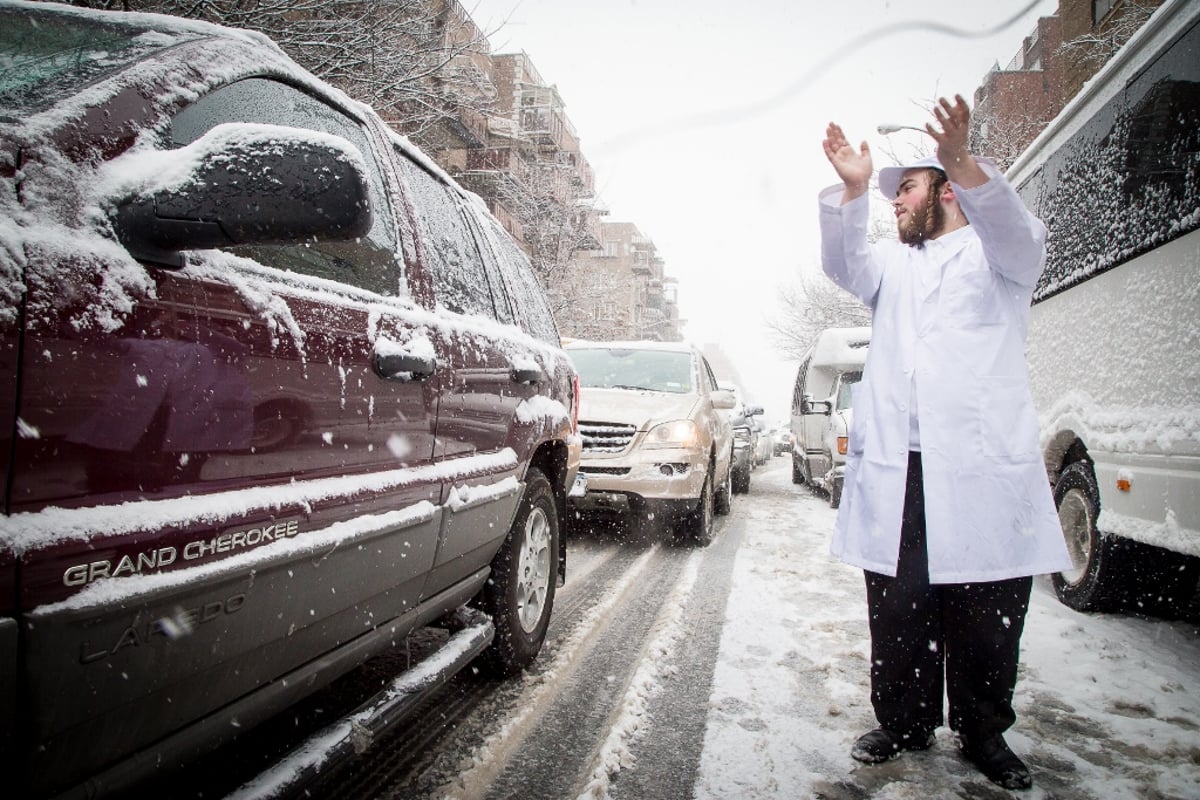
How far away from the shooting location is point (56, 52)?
52.8 inches

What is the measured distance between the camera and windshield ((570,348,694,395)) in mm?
6812

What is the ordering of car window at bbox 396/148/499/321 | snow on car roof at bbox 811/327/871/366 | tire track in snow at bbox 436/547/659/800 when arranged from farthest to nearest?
snow on car roof at bbox 811/327/871/366 < car window at bbox 396/148/499/321 < tire track in snow at bbox 436/547/659/800

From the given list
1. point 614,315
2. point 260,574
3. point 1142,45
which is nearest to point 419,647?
point 260,574

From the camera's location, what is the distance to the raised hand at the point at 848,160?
2244 millimetres

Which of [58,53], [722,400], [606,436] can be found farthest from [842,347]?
[58,53]

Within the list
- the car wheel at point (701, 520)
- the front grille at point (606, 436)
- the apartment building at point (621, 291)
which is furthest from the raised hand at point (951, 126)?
the apartment building at point (621, 291)

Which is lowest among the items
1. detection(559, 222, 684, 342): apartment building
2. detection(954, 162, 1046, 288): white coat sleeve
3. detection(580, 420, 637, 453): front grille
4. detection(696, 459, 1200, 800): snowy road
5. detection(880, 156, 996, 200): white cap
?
detection(696, 459, 1200, 800): snowy road

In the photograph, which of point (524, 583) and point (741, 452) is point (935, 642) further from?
point (741, 452)

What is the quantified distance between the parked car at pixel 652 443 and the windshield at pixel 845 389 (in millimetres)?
3232

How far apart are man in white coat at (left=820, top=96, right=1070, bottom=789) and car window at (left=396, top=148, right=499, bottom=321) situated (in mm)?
1316

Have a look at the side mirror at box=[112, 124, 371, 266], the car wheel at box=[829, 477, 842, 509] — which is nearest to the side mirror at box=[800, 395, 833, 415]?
the car wheel at box=[829, 477, 842, 509]

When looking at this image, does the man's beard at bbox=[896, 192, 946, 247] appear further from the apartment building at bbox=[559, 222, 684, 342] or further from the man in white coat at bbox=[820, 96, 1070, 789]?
the apartment building at bbox=[559, 222, 684, 342]

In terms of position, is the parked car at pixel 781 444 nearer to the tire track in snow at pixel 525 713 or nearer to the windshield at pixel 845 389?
the windshield at pixel 845 389

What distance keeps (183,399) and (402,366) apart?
27.8 inches
